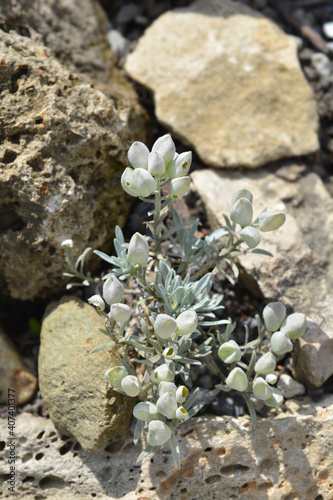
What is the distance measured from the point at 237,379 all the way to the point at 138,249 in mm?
789

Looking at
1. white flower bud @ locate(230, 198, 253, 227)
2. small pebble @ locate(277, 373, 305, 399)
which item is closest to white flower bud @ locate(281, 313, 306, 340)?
small pebble @ locate(277, 373, 305, 399)

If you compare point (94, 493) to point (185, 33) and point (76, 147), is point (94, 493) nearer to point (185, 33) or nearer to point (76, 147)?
point (76, 147)

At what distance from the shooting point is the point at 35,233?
264cm

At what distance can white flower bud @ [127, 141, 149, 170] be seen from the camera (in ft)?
7.25

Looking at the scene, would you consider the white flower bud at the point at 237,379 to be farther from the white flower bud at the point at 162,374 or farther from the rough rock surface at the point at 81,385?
the rough rock surface at the point at 81,385

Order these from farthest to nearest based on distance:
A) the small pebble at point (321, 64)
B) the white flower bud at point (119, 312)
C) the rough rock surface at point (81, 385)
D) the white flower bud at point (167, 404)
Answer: the small pebble at point (321, 64) → the rough rock surface at point (81, 385) → the white flower bud at point (119, 312) → the white flower bud at point (167, 404)

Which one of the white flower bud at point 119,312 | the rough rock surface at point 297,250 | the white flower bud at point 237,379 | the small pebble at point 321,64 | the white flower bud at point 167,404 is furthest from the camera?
the small pebble at point 321,64

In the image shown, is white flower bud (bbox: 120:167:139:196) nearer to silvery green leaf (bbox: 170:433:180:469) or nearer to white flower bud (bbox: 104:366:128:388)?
white flower bud (bbox: 104:366:128:388)

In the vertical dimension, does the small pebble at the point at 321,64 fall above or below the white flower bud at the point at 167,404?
above

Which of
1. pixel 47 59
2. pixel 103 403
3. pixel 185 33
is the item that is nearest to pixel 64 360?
pixel 103 403

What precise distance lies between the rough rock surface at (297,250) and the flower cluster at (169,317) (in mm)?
265

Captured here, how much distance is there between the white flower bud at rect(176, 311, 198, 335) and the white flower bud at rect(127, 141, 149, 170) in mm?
731

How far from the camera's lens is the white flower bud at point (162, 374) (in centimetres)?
216

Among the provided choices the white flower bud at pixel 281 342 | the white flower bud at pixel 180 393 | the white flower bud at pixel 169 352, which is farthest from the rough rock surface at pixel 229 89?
the white flower bud at pixel 180 393
